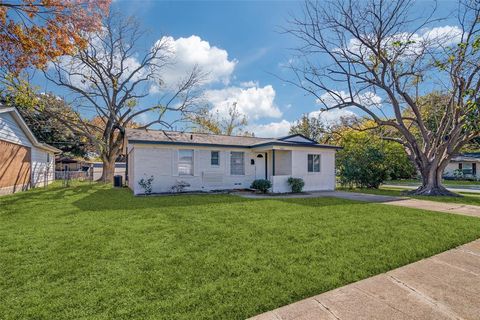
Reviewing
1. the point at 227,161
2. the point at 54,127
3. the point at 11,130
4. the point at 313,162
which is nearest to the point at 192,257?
the point at 227,161

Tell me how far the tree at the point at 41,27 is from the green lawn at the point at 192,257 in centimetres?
623

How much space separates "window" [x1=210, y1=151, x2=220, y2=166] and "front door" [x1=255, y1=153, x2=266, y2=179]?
7.78 feet

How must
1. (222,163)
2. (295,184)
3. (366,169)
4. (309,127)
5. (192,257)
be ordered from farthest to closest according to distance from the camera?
1. (309,127)
2. (366,169)
3. (222,163)
4. (295,184)
5. (192,257)

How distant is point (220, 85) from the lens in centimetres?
2419

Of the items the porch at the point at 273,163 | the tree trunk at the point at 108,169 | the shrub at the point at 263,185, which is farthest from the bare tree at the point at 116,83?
the shrub at the point at 263,185

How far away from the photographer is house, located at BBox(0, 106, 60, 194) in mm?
11414

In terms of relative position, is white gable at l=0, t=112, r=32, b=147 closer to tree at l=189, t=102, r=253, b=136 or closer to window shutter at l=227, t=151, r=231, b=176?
window shutter at l=227, t=151, r=231, b=176

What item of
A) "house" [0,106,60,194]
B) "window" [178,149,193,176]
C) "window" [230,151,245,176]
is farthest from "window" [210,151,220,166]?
"house" [0,106,60,194]

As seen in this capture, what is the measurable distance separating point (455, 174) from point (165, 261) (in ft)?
120

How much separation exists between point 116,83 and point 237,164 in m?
14.7

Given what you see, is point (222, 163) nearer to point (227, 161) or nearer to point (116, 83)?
point (227, 161)

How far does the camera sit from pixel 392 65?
1416cm

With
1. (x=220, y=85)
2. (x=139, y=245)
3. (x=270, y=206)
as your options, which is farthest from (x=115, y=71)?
(x=139, y=245)

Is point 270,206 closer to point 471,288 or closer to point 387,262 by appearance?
point 387,262
